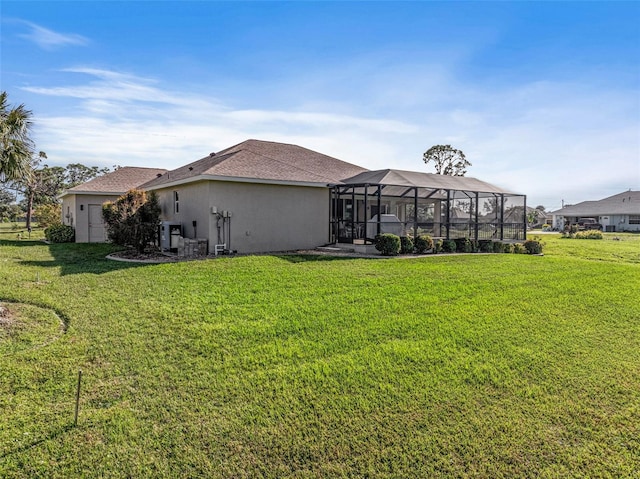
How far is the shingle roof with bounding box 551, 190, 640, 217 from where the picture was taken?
50.5 metres

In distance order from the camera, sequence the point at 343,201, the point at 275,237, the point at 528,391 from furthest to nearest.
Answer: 1. the point at 343,201
2. the point at 275,237
3. the point at 528,391

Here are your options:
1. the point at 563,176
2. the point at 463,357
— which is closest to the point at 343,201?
the point at 463,357

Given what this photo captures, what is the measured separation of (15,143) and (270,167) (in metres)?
7.90

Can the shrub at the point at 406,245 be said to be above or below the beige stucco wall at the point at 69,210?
below

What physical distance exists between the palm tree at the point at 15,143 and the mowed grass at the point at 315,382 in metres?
2.99

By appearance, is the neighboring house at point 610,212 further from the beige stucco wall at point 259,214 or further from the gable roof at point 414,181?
the beige stucco wall at point 259,214

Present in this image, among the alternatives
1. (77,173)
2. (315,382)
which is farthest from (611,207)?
(77,173)

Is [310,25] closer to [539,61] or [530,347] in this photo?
[539,61]

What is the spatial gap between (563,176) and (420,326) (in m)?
22.0

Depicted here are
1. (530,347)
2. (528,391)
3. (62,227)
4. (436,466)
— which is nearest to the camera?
(436,466)

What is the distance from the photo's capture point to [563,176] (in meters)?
23.4

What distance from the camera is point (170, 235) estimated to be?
14695 mm

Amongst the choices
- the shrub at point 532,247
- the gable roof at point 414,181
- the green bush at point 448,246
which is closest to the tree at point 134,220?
the gable roof at point 414,181

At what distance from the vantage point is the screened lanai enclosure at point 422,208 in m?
15.2
